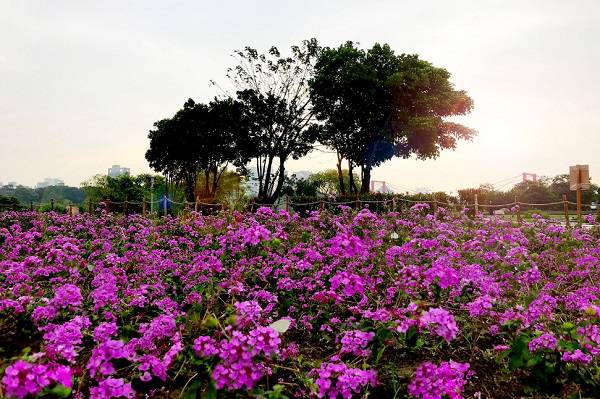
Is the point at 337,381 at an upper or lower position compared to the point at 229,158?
lower

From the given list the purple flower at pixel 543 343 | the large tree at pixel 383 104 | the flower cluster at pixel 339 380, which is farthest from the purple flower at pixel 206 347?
the large tree at pixel 383 104

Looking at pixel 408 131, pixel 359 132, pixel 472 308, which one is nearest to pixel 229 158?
pixel 359 132

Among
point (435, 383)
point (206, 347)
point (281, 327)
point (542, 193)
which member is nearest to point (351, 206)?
point (281, 327)

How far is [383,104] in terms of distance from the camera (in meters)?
33.9

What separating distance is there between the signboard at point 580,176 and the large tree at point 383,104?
13426mm

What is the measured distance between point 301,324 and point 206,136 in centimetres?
3581

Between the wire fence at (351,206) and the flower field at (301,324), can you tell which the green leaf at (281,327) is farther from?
the wire fence at (351,206)

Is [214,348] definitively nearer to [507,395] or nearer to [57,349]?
[57,349]

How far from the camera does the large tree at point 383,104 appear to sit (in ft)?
106

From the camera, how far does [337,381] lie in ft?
9.43

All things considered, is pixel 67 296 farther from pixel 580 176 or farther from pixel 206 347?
pixel 580 176

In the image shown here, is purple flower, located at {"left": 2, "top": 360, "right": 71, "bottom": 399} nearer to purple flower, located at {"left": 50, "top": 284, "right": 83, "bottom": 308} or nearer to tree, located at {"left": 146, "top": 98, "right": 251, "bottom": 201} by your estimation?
purple flower, located at {"left": 50, "top": 284, "right": 83, "bottom": 308}

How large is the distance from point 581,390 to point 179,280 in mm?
4530

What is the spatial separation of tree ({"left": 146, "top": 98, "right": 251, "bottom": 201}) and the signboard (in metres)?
23.7
